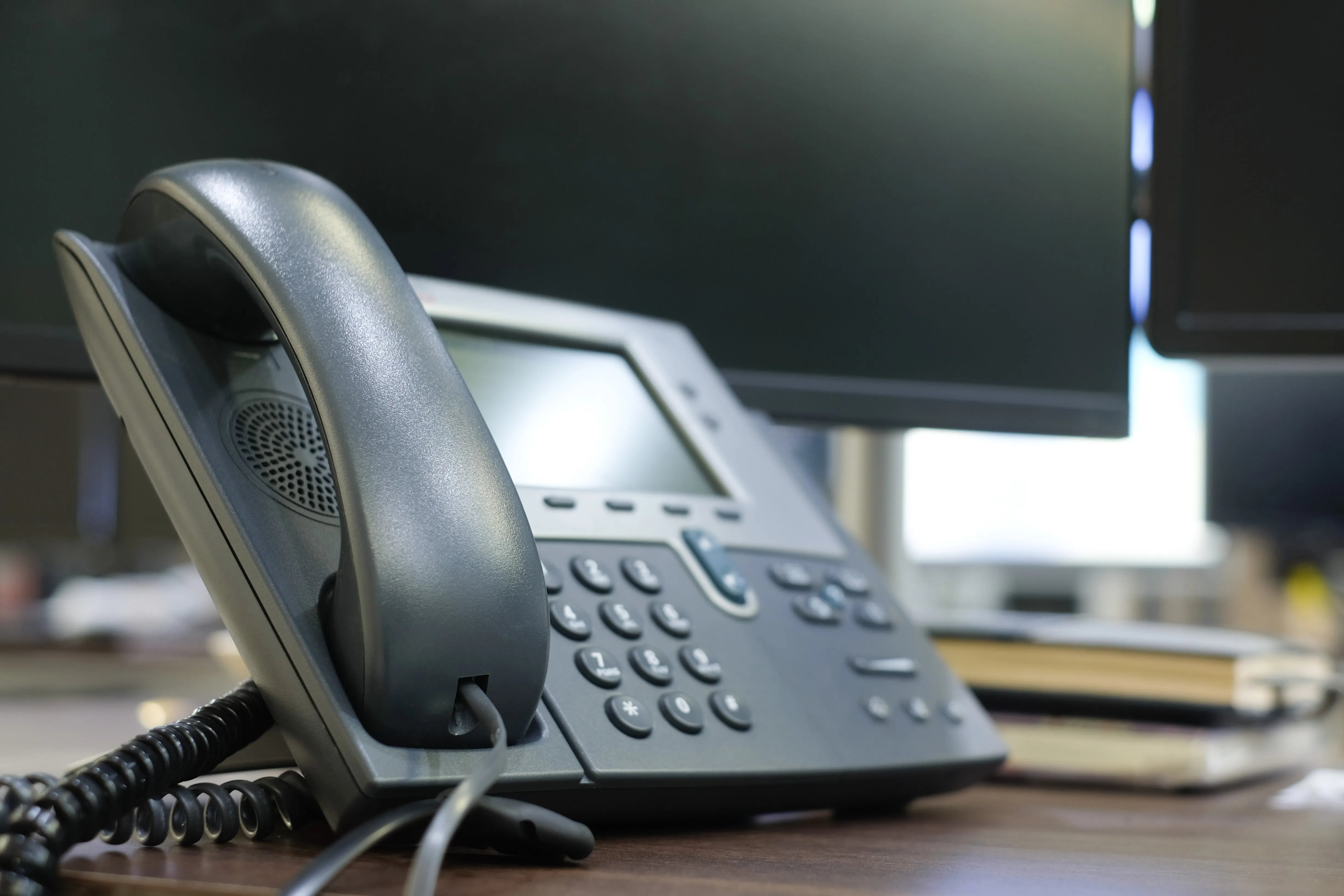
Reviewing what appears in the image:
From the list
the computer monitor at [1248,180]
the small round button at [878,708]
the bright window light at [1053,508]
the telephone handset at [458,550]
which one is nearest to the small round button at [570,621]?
the telephone handset at [458,550]

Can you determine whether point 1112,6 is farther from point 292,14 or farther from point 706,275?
point 292,14

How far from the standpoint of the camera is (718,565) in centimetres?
38

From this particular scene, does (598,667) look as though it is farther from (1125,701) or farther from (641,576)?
(1125,701)

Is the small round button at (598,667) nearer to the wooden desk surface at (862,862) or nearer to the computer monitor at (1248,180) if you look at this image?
the wooden desk surface at (862,862)

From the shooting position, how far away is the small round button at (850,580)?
1.39 feet

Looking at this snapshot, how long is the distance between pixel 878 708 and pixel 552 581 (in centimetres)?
12

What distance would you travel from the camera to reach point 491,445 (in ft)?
0.96

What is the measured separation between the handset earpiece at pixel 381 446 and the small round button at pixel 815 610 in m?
0.13

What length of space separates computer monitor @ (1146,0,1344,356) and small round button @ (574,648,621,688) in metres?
0.37

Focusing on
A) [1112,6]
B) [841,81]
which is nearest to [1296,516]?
[1112,6]

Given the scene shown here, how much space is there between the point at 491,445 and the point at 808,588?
0.50 ft

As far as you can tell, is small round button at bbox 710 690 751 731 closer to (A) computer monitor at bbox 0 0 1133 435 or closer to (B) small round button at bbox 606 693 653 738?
(B) small round button at bbox 606 693 653 738

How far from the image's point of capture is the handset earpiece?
0.26 metres

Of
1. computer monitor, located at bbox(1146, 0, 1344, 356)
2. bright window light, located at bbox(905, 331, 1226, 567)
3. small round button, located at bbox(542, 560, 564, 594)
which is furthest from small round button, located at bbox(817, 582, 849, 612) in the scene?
bright window light, located at bbox(905, 331, 1226, 567)
